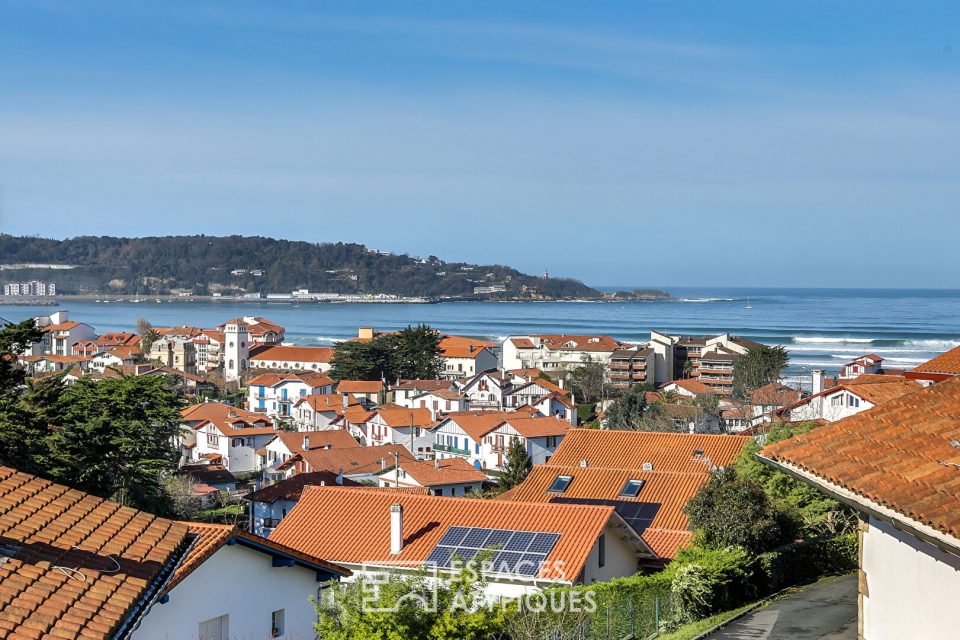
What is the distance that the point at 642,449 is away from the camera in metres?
25.9

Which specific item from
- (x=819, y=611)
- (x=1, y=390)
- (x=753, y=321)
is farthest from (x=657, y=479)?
(x=753, y=321)

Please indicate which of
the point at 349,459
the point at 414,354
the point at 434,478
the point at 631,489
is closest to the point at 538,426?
the point at 349,459

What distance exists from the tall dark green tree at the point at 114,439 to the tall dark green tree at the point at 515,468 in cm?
1179

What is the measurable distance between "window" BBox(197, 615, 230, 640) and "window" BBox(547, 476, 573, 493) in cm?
1581

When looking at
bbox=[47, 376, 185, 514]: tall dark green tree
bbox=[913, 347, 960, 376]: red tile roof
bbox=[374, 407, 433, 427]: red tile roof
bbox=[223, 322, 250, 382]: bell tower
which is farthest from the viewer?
bbox=[223, 322, 250, 382]: bell tower

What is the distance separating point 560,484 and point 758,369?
163ft

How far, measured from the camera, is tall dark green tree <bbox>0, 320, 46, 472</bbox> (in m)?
21.6

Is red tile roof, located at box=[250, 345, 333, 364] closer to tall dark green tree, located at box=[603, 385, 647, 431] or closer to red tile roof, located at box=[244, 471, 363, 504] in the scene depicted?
tall dark green tree, located at box=[603, 385, 647, 431]

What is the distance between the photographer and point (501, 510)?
16031 millimetres

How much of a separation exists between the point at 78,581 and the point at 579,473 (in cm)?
1889

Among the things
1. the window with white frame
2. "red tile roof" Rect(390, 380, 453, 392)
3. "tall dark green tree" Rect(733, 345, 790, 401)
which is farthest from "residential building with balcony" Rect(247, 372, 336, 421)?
the window with white frame

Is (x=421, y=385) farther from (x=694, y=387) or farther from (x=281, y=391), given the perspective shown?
(x=694, y=387)

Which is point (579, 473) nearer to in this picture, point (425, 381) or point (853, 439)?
point (853, 439)

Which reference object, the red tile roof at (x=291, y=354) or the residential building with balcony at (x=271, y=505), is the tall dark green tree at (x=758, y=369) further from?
the residential building with balcony at (x=271, y=505)
